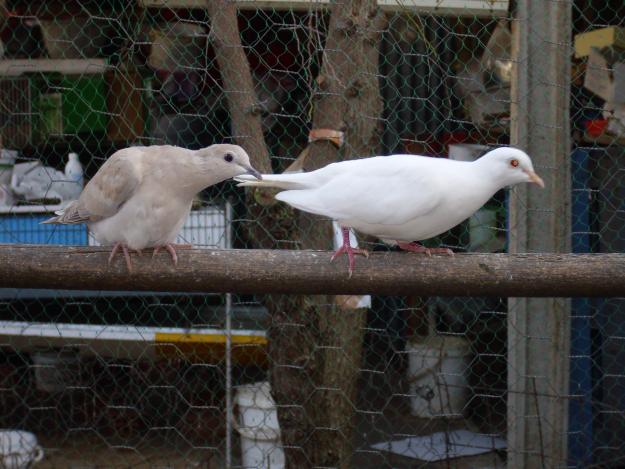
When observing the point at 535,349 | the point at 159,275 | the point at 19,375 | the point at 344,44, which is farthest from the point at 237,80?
the point at 19,375

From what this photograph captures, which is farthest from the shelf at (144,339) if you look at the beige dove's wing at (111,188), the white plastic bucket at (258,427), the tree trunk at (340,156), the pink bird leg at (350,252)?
the pink bird leg at (350,252)

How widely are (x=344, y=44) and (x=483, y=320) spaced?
147 centimetres

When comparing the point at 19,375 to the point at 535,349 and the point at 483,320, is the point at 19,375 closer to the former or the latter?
the point at 483,320

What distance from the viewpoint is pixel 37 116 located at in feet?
12.3

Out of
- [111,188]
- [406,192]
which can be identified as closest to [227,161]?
[111,188]

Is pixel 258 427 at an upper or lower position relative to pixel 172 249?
lower

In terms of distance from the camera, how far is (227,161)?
204 cm

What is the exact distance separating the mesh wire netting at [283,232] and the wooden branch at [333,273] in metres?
0.80

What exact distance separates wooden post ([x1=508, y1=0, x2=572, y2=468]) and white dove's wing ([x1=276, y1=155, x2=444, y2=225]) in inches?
→ 37.3

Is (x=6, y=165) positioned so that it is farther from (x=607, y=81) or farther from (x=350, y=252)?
(x=607, y=81)

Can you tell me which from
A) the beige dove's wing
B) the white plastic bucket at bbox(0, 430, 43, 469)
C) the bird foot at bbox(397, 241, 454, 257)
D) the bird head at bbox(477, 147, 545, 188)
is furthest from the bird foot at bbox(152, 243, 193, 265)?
the white plastic bucket at bbox(0, 430, 43, 469)

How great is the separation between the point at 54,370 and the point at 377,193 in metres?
2.35

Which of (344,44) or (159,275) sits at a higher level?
(344,44)

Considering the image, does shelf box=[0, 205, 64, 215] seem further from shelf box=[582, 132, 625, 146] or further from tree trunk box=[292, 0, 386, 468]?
shelf box=[582, 132, 625, 146]
